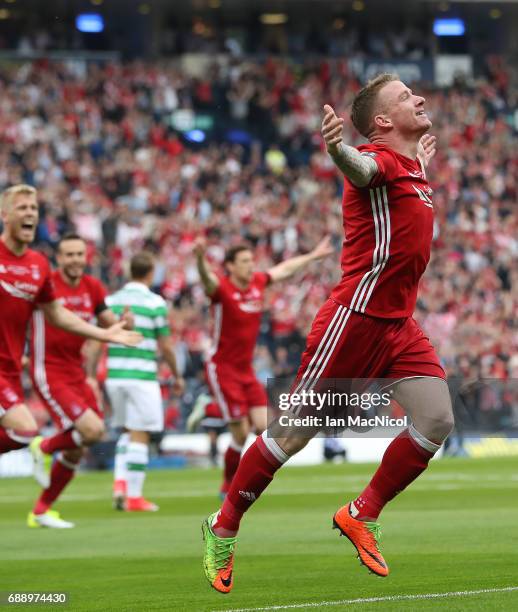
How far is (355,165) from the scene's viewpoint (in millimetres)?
7020

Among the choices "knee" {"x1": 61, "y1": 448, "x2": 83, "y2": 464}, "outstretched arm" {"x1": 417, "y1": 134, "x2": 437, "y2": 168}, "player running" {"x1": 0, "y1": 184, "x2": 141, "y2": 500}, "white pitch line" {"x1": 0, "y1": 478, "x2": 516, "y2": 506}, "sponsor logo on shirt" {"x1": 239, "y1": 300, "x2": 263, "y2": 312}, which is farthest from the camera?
"white pitch line" {"x1": 0, "y1": 478, "x2": 516, "y2": 506}

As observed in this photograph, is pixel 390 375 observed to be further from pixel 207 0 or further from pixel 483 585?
pixel 207 0

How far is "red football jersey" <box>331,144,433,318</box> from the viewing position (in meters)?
7.42

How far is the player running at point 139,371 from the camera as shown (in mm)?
14445

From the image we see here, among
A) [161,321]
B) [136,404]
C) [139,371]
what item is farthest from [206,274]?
Result: [136,404]

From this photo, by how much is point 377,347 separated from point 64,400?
5622mm

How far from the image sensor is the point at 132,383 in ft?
48.4

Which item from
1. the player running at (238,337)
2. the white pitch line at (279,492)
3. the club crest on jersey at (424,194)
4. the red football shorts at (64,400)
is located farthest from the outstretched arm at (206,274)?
the club crest on jersey at (424,194)

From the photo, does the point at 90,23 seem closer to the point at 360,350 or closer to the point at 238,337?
the point at 238,337

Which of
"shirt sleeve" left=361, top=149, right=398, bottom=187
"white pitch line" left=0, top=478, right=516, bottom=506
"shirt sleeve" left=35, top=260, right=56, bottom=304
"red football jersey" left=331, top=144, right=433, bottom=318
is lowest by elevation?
"white pitch line" left=0, top=478, right=516, bottom=506

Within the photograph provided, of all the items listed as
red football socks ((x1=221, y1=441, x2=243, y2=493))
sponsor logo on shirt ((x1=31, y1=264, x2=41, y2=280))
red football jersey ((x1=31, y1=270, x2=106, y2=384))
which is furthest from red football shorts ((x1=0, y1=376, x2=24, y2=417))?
red football socks ((x1=221, y1=441, x2=243, y2=493))

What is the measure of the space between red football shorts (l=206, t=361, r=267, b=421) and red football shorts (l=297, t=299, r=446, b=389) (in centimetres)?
757

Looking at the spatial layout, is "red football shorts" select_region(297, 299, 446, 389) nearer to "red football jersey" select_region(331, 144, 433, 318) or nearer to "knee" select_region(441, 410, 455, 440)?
"red football jersey" select_region(331, 144, 433, 318)

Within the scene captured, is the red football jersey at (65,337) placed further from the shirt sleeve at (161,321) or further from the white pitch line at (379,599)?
the white pitch line at (379,599)
